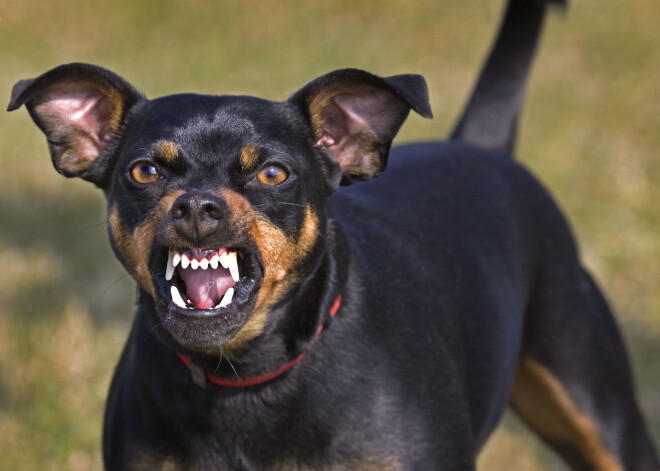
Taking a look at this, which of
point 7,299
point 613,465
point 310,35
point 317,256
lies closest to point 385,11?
point 310,35

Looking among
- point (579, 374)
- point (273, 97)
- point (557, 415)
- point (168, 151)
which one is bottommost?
point (273, 97)

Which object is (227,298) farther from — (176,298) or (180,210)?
(180,210)

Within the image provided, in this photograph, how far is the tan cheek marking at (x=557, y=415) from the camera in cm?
454

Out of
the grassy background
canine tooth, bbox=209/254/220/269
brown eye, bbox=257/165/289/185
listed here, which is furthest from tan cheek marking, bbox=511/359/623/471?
canine tooth, bbox=209/254/220/269

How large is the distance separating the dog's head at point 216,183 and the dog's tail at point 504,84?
4.87ft

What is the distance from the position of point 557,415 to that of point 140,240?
2175mm

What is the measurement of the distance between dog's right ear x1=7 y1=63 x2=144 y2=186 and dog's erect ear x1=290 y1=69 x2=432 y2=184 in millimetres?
568

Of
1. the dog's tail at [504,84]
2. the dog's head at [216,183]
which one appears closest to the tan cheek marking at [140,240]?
the dog's head at [216,183]

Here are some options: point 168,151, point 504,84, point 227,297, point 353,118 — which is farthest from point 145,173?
point 504,84

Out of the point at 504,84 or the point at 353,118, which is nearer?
the point at 353,118

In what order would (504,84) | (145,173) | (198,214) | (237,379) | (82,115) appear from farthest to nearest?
(504,84) < (82,115) < (237,379) < (145,173) < (198,214)

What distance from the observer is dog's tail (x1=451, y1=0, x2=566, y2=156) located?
499 cm

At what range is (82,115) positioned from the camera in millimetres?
3619

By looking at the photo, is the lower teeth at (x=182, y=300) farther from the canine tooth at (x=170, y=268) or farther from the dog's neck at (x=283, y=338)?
the dog's neck at (x=283, y=338)
